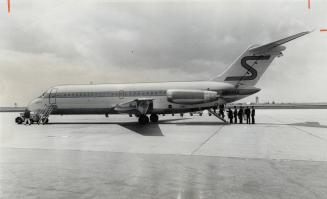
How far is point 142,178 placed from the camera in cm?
636

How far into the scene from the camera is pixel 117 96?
2356cm

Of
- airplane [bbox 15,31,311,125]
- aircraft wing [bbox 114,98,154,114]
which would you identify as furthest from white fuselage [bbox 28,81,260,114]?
aircraft wing [bbox 114,98,154,114]

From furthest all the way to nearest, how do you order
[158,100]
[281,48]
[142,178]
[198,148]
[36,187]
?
[158,100] → [281,48] → [198,148] → [142,178] → [36,187]

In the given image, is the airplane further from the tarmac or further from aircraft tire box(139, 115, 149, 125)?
the tarmac

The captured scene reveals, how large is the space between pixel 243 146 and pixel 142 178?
597cm

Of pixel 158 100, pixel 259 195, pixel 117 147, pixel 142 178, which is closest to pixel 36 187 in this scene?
pixel 142 178

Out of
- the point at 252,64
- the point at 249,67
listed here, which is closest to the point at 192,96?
the point at 249,67

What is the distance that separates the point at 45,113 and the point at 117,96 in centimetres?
651

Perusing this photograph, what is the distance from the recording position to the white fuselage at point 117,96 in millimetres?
22094

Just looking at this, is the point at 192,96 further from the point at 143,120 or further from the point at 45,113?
the point at 45,113

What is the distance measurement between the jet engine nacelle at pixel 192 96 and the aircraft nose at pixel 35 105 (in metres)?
11.7

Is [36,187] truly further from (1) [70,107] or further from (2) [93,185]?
(1) [70,107]

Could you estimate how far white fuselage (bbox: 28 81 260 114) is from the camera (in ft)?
72.5

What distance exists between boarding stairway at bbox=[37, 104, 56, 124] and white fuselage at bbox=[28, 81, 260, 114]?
27 centimetres
